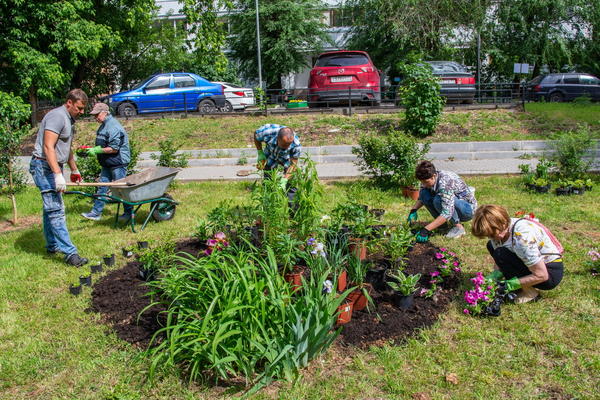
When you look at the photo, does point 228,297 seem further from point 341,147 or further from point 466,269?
point 341,147

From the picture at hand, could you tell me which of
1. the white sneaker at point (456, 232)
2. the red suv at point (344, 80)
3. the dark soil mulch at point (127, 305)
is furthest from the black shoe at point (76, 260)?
the red suv at point (344, 80)

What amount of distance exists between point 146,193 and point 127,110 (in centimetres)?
1099

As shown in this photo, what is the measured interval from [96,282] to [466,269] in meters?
3.43

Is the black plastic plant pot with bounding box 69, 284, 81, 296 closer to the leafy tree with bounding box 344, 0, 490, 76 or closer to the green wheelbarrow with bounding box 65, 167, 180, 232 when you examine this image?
the green wheelbarrow with bounding box 65, 167, 180, 232

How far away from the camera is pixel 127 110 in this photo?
16266 millimetres

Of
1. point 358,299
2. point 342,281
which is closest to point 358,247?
point 342,281

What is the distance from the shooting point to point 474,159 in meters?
10.7

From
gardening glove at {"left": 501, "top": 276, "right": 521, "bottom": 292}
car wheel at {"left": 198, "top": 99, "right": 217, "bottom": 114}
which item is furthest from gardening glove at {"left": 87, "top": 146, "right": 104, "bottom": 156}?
car wheel at {"left": 198, "top": 99, "right": 217, "bottom": 114}

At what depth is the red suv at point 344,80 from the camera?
1403 centimetres

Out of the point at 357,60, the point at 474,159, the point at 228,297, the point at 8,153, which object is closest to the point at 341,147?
the point at 474,159

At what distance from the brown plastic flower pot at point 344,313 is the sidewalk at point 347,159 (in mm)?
5635

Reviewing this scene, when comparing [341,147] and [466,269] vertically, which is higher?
[341,147]

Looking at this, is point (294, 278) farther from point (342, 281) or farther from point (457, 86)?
point (457, 86)

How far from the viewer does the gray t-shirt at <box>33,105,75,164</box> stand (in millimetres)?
5059
